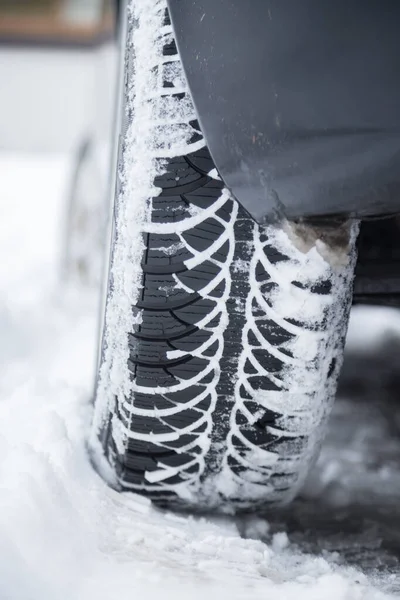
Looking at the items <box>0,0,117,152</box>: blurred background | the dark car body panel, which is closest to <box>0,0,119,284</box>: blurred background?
<box>0,0,117,152</box>: blurred background

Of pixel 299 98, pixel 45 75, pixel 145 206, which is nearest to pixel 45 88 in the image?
pixel 45 75

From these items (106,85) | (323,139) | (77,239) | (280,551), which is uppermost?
(106,85)

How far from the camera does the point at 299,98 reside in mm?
475

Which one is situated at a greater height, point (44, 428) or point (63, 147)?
point (63, 147)

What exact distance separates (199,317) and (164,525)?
9.9 inches

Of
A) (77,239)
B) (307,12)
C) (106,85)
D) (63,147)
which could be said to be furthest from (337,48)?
(63,147)

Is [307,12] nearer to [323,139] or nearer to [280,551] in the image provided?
[323,139]

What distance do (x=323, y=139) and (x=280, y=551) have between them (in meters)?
0.47

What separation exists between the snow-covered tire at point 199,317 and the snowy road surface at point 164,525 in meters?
0.06

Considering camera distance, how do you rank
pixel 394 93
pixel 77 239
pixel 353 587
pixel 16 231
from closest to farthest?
1. pixel 394 93
2. pixel 353 587
3. pixel 77 239
4. pixel 16 231

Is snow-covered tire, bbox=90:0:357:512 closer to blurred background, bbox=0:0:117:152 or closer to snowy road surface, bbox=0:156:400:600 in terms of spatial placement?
snowy road surface, bbox=0:156:400:600

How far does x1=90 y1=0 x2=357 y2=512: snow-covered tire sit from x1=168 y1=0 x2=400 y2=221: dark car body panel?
5 centimetres

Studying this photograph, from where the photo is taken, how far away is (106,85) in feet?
6.79

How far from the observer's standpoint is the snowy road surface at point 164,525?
561 mm
